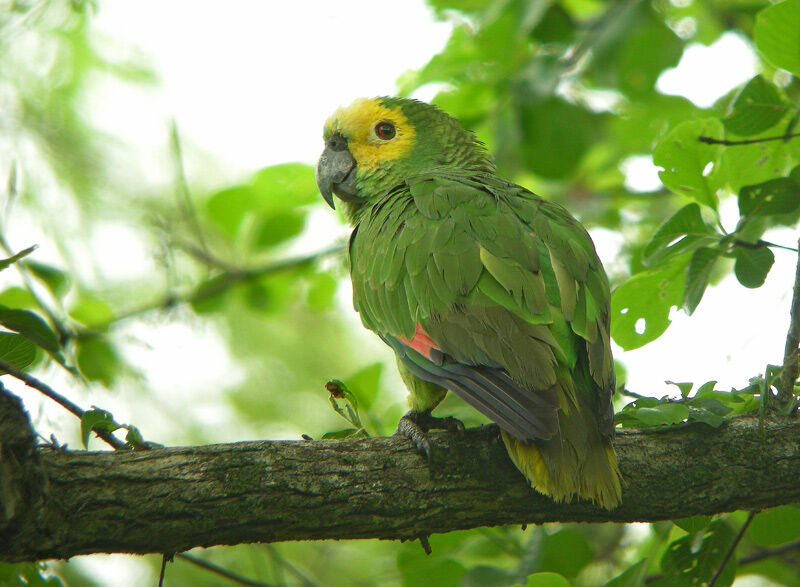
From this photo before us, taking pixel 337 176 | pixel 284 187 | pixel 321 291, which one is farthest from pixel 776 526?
pixel 284 187

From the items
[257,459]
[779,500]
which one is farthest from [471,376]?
[779,500]

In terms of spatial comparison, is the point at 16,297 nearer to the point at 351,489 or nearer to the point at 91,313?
the point at 91,313

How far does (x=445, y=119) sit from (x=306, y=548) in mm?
2843

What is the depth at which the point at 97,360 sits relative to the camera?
289cm

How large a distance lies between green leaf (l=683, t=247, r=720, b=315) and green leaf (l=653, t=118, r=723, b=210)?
0.23 meters

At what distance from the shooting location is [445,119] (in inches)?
132

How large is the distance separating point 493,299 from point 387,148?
1439mm

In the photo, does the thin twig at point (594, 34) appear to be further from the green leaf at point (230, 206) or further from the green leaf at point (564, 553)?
the green leaf at point (564, 553)

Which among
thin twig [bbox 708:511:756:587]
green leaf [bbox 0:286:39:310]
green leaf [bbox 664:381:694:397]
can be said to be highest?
Answer: green leaf [bbox 0:286:39:310]

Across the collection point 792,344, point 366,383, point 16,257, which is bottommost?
point 792,344

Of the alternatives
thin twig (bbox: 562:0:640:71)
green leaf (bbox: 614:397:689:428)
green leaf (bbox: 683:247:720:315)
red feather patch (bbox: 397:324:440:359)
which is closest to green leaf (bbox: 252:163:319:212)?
thin twig (bbox: 562:0:640:71)

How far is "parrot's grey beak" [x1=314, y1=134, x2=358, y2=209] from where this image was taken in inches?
129

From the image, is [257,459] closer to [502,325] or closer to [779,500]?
[502,325]

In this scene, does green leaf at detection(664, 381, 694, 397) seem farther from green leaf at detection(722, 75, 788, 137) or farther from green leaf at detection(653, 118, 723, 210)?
green leaf at detection(722, 75, 788, 137)
